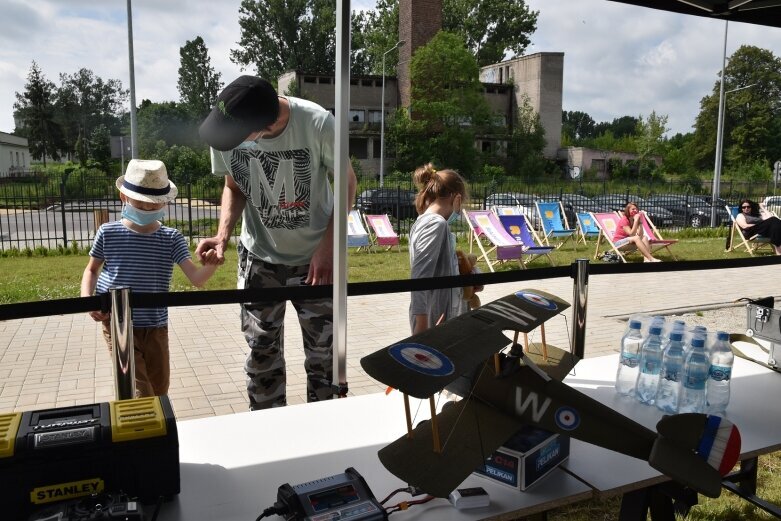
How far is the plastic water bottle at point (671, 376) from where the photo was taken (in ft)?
6.46

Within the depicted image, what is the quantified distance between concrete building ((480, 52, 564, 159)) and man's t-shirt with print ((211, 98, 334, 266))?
210ft

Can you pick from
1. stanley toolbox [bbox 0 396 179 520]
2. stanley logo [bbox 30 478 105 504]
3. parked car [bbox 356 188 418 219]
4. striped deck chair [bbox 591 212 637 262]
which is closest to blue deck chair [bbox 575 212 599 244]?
striped deck chair [bbox 591 212 637 262]

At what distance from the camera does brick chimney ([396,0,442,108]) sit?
56.3 metres

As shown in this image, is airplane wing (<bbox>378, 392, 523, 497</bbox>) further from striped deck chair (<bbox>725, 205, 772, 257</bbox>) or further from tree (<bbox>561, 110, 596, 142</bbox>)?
tree (<bbox>561, 110, 596, 142</bbox>)

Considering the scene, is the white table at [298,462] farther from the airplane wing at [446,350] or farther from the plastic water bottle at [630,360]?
the plastic water bottle at [630,360]

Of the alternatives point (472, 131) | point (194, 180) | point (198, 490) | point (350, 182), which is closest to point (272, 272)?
point (350, 182)

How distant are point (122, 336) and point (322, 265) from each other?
2.95 feet

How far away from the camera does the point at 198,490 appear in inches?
58.4

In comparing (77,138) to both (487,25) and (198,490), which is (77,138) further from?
(487,25)

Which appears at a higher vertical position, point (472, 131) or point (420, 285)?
point (472, 131)

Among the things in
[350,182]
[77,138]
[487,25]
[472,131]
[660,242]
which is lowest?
[660,242]

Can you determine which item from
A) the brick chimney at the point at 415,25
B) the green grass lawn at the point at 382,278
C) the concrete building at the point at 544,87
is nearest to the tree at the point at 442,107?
the brick chimney at the point at 415,25

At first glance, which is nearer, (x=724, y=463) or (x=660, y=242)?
(x=724, y=463)

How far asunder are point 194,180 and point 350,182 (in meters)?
14.3
